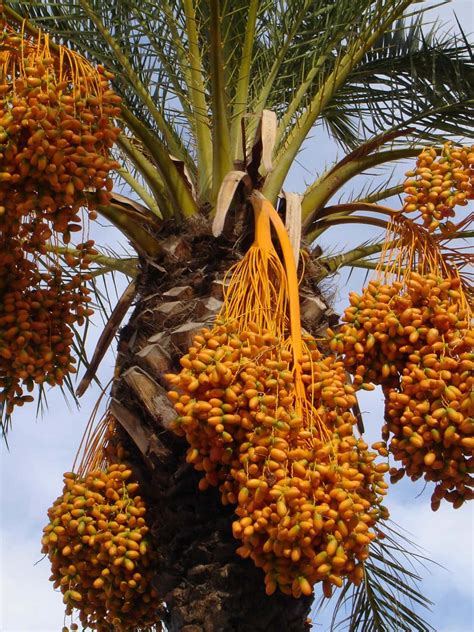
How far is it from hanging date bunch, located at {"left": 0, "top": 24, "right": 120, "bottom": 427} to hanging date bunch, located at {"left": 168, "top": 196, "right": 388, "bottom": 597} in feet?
→ 2.03

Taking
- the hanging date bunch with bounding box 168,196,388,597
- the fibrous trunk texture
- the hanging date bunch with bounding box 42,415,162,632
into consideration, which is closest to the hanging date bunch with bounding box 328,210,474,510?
the hanging date bunch with bounding box 168,196,388,597

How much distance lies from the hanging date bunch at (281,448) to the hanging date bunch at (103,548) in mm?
431

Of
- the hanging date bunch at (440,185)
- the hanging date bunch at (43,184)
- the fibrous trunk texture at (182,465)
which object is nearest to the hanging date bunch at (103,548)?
the fibrous trunk texture at (182,465)

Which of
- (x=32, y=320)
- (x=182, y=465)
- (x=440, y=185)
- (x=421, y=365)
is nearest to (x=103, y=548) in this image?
(x=182, y=465)

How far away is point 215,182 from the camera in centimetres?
436

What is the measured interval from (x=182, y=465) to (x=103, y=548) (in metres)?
0.40

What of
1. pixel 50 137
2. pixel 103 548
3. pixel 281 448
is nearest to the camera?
pixel 281 448

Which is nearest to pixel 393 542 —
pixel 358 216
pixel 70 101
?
pixel 358 216

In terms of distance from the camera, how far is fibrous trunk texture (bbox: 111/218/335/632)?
11.5 ft

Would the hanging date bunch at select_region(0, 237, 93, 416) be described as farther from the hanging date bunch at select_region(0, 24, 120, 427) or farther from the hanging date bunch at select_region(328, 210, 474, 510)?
the hanging date bunch at select_region(328, 210, 474, 510)

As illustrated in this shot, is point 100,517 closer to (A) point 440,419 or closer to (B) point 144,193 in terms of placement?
(A) point 440,419

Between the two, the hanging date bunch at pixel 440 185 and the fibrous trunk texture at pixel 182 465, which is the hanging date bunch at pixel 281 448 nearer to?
the fibrous trunk texture at pixel 182 465

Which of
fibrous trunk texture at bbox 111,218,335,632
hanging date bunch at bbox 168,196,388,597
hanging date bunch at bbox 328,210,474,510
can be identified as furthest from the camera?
fibrous trunk texture at bbox 111,218,335,632

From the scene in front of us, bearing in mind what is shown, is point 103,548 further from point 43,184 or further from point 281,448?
point 43,184
